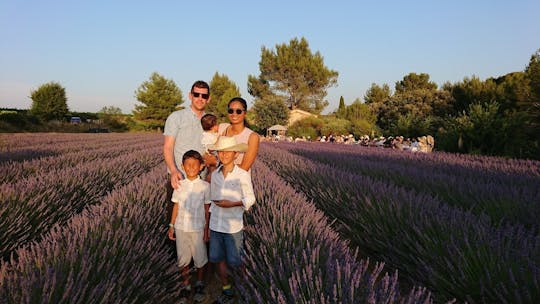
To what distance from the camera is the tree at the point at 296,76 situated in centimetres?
5597

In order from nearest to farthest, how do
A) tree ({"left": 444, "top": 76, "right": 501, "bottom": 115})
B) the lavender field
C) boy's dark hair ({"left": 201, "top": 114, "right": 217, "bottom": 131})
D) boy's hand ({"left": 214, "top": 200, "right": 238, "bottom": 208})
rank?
the lavender field < boy's hand ({"left": 214, "top": 200, "right": 238, "bottom": 208}) < boy's dark hair ({"left": 201, "top": 114, "right": 217, "bottom": 131}) < tree ({"left": 444, "top": 76, "right": 501, "bottom": 115})

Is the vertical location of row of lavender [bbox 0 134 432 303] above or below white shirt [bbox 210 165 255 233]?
below

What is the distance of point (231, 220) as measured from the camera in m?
2.52

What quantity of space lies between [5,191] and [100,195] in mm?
2122

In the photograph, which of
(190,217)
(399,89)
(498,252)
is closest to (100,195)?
(190,217)

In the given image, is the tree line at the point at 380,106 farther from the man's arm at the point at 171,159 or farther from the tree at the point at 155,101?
the man's arm at the point at 171,159

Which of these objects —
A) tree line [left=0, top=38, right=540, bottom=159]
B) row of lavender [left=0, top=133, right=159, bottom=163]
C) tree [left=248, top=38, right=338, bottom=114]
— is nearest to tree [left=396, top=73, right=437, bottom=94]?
tree line [left=0, top=38, right=540, bottom=159]

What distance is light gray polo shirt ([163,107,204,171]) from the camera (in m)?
2.90

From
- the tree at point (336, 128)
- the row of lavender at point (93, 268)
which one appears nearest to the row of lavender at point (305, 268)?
the row of lavender at point (93, 268)

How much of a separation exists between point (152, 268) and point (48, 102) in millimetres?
43391

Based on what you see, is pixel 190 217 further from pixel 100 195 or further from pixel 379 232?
pixel 100 195

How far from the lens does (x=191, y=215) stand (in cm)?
266

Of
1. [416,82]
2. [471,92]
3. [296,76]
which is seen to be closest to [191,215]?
[471,92]

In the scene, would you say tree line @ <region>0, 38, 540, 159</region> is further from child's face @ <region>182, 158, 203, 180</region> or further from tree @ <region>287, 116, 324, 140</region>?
child's face @ <region>182, 158, 203, 180</region>
